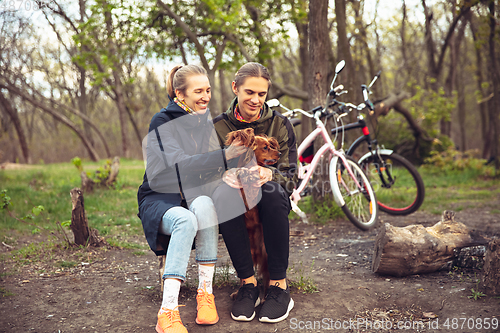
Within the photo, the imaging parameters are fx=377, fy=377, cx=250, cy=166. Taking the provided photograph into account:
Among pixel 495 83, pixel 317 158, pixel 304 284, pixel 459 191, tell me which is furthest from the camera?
pixel 495 83

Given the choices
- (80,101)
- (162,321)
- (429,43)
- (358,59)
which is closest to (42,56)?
(80,101)

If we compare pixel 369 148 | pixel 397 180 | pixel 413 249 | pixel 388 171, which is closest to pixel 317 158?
pixel 369 148

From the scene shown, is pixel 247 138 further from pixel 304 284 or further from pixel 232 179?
pixel 304 284

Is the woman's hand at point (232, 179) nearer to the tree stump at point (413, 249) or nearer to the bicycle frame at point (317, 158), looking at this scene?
the tree stump at point (413, 249)

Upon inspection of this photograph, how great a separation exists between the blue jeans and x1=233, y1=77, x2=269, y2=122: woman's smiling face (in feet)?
2.24

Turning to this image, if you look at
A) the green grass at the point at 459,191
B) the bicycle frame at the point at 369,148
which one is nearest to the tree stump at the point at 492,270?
the bicycle frame at the point at 369,148

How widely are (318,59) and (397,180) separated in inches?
73.2

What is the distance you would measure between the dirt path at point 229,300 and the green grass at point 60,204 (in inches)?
37.1

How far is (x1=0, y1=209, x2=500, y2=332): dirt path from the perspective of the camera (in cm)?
218

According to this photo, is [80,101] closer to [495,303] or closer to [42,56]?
[42,56]

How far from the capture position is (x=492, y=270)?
2.32 meters

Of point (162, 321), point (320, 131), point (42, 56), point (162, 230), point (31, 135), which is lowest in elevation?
point (162, 321)

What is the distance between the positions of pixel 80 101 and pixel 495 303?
1959 centimetres

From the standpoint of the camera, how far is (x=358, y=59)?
Answer: 1360 cm
